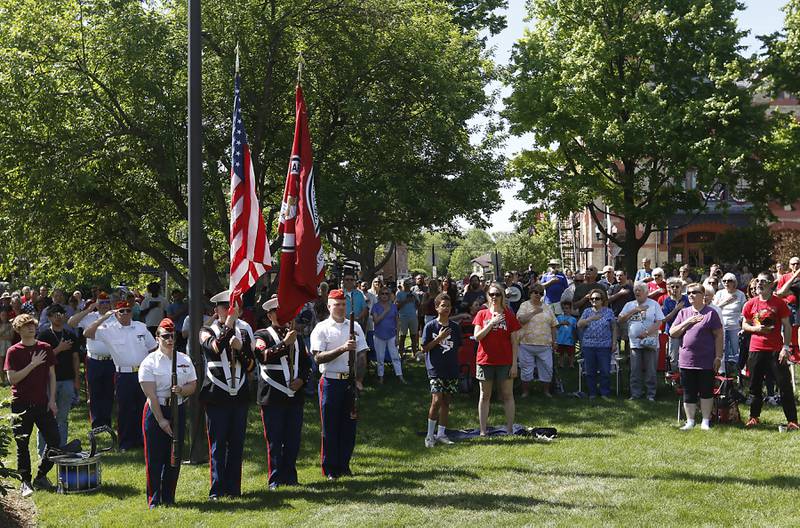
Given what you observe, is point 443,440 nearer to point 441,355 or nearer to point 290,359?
point 441,355

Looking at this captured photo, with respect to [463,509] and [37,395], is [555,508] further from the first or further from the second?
[37,395]

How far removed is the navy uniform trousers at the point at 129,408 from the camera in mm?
11094

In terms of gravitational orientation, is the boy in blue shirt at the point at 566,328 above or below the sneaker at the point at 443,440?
above

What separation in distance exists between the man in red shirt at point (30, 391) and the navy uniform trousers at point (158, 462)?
5.43ft

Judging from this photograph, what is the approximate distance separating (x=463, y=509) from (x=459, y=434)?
3.63 meters

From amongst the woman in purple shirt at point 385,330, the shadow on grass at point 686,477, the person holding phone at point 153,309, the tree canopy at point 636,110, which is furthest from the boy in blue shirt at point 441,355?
the tree canopy at point 636,110

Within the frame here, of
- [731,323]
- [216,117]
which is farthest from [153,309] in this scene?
[731,323]

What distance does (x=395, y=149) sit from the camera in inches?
647

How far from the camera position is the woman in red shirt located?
1105 centimetres

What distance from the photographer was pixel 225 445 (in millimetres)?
8602

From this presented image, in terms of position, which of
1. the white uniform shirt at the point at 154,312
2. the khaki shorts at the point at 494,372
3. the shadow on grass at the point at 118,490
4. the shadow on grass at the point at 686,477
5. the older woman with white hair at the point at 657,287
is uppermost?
the older woman with white hair at the point at 657,287

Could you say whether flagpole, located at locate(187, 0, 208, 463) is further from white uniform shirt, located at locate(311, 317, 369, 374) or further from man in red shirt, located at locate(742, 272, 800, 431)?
man in red shirt, located at locate(742, 272, 800, 431)

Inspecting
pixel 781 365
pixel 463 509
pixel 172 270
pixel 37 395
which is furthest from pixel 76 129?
pixel 781 365

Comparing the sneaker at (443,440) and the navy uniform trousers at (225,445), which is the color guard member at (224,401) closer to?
the navy uniform trousers at (225,445)
